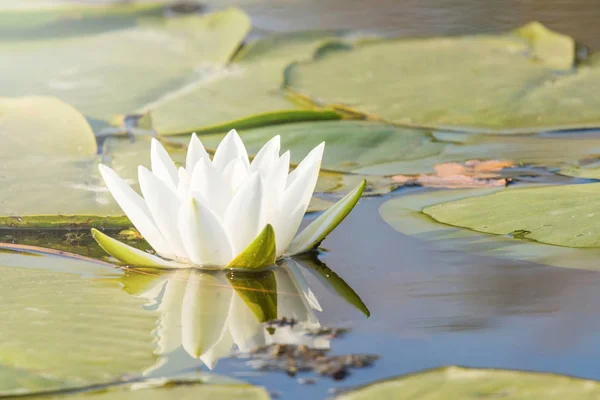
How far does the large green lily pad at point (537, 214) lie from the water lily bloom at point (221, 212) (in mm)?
292

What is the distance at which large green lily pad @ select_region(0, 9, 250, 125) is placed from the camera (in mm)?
2713

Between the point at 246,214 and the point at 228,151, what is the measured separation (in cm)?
22

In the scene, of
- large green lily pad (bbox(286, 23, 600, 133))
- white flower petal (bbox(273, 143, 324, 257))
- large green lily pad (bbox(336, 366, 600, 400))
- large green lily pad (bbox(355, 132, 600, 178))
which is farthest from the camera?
large green lily pad (bbox(286, 23, 600, 133))

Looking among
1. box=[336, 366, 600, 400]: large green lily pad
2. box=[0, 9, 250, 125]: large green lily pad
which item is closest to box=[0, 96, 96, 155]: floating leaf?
box=[0, 9, 250, 125]: large green lily pad

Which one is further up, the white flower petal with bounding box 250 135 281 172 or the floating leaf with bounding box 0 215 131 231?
the white flower petal with bounding box 250 135 281 172

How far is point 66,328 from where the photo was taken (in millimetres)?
1096

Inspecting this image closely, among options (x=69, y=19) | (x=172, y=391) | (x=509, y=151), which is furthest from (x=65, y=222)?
(x=69, y=19)

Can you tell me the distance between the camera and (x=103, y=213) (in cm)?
158

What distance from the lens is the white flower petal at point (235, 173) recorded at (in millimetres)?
1348

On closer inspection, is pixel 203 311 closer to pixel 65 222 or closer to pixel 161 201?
pixel 161 201

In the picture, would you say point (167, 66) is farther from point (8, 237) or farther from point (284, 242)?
point (284, 242)

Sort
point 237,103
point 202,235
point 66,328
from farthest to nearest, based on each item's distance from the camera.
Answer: point 237,103
point 202,235
point 66,328

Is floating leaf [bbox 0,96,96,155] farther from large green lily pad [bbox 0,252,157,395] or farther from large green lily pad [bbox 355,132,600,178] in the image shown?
large green lily pad [bbox 355,132,600,178]

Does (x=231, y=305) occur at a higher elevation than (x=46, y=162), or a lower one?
lower
